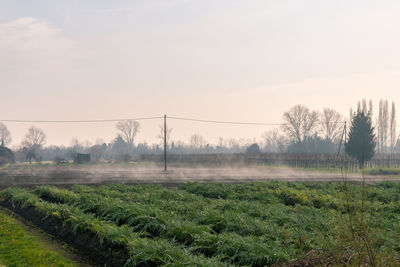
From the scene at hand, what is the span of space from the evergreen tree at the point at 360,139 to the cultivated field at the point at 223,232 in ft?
133

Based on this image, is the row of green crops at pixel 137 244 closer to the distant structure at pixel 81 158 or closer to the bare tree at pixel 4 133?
the distant structure at pixel 81 158

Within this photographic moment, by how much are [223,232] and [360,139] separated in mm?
47730

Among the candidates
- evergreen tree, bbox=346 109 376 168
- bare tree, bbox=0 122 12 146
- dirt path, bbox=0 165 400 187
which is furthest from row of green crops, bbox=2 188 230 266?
bare tree, bbox=0 122 12 146

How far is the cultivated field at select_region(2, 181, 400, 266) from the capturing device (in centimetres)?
540

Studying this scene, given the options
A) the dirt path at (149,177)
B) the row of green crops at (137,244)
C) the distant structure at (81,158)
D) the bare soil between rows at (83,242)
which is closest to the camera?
the row of green crops at (137,244)

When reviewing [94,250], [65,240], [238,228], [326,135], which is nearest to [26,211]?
[65,240]

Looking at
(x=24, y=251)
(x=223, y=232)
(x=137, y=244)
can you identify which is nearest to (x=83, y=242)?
(x=24, y=251)

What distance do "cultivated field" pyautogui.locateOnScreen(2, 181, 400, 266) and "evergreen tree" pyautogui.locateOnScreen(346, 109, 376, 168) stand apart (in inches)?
1593

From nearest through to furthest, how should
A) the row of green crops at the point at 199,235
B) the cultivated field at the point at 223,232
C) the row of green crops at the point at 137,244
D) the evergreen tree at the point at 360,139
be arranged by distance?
the cultivated field at the point at 223,232, the row of green crops at the point at 137,244, the row of green crops at the point at 199,235, the evergreen tree at the point at 360,139

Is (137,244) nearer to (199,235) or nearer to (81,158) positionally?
(199,235)

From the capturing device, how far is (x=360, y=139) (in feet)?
164

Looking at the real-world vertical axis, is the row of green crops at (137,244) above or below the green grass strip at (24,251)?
above

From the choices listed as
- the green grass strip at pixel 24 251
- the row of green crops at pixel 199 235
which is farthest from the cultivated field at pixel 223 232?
the green grass strip at pixel 24 251

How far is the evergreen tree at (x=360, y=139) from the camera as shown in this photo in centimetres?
4953
